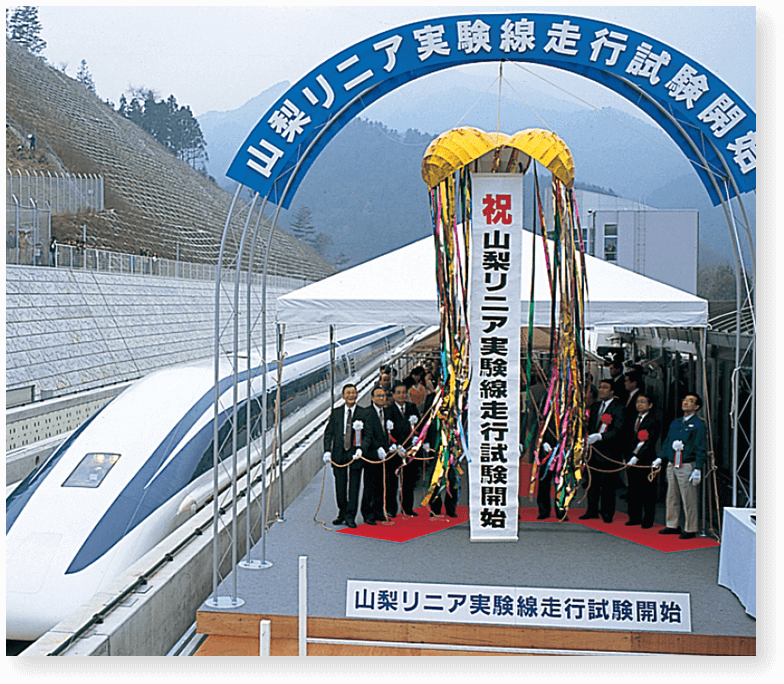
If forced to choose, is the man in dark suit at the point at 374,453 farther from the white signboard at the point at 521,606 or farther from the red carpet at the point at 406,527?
the white signboard at the point at 521,606

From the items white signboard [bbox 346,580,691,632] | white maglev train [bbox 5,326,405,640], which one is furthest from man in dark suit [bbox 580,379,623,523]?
white maglev train [bbox 5,326,405,640]

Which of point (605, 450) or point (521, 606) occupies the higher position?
point (605, 450)

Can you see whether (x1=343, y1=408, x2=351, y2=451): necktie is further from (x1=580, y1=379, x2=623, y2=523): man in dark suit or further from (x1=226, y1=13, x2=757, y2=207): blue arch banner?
(x1=226, y1=13, x2=757, y2=207): blue arch banner

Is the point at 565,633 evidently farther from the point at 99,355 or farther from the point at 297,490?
the point at 99,355

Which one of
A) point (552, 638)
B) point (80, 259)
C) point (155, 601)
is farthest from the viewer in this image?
point (80, 259)

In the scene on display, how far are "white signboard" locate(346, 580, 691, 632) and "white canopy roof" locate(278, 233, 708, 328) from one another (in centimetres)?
312

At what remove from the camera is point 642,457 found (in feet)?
27.7

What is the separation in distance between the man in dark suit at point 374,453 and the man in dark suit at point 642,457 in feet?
8.78

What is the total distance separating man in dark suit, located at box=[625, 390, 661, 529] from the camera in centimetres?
845

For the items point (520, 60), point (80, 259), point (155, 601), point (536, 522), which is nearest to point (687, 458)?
point (536, 522)

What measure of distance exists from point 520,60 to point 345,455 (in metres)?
4.46

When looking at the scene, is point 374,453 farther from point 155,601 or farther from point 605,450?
point 155,601

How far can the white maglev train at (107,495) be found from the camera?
23.2ft

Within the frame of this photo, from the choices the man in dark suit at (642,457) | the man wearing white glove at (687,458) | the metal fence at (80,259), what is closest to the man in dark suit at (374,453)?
the man in dark suit at (642,457)
